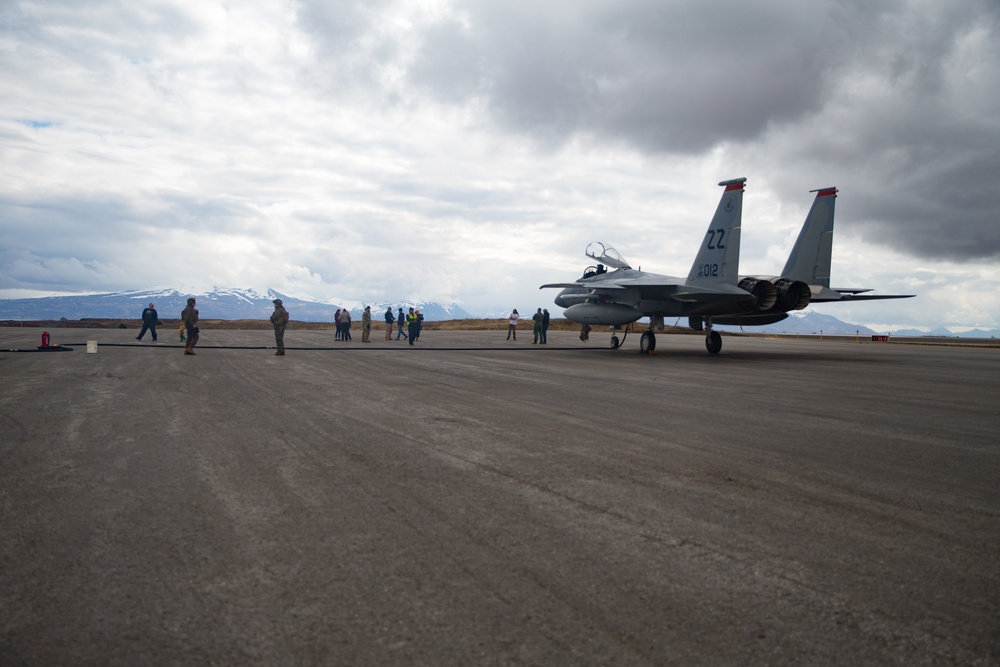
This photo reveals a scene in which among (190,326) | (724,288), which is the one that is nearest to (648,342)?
(724,288)

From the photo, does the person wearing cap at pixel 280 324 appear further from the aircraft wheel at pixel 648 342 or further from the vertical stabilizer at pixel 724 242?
the vertical stabilizer at pixel 724 242

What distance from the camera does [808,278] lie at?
23.3m

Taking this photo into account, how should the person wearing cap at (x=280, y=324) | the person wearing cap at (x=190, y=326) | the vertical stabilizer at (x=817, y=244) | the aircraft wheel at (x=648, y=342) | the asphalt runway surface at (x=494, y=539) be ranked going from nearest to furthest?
the asphalt runway surface at (x=494, y=539) < the person wearing cap at (x=190, y=326) < the person wearing cap at (x=280, y=324) < the vertical stabilizer at (x=817, y=244) < the aircraft wheel at (x=648, y=342)

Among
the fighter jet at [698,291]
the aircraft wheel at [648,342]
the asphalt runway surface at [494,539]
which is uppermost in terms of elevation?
the fighter jet at [698,291]

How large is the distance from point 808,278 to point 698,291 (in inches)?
200

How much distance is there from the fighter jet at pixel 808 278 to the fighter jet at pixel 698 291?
0.96 ft

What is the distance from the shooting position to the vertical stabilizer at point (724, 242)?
21016mm

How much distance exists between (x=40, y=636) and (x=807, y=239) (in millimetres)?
24667

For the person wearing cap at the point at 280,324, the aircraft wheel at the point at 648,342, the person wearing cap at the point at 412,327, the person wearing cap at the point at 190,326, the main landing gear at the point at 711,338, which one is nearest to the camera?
the person wearing cap at the point at 190,326

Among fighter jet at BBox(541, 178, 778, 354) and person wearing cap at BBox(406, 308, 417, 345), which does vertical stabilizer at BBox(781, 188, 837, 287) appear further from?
person wearing cap at BBox(406, 308, 417, 345)

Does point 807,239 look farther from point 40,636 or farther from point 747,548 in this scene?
point 40,636

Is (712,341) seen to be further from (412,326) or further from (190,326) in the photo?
(190,326)

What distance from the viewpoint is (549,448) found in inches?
258

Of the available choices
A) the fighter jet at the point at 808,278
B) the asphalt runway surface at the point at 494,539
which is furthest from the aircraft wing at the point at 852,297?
the asphalt runway surface at the point at 494,539
